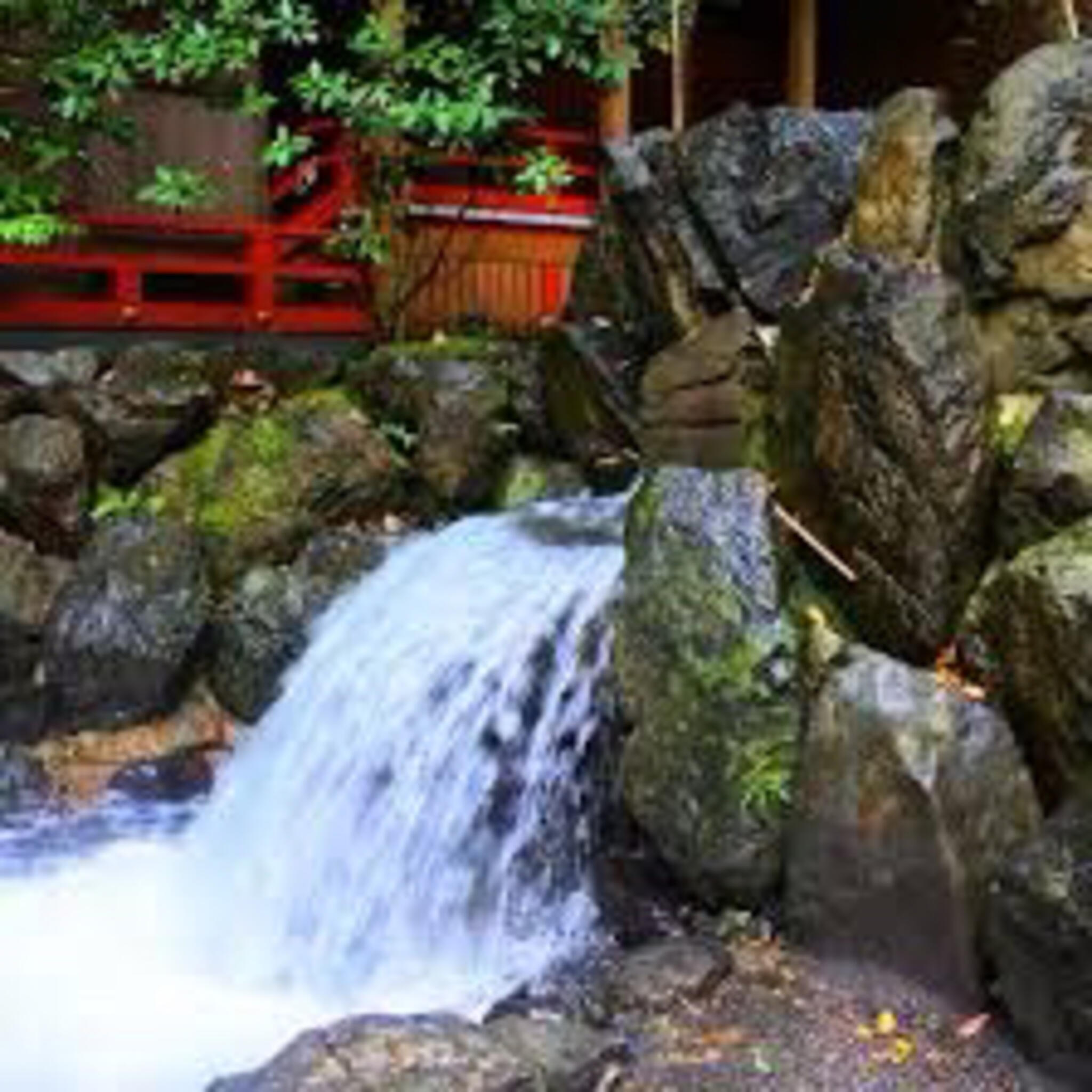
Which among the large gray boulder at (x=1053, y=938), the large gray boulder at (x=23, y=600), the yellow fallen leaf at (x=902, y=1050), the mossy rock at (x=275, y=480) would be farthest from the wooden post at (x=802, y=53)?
the yellow fallen leaf at (x=902, y=1050)

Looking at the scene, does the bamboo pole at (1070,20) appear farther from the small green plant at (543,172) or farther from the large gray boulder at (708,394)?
the small green plant at (543,172)

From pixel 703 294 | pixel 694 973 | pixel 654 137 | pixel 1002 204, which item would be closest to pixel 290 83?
pixel 654 137

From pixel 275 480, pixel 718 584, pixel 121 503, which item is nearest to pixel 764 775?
pixel 718 584

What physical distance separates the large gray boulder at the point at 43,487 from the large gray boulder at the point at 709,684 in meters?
4.30

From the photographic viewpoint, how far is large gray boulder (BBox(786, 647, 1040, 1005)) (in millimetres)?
6324

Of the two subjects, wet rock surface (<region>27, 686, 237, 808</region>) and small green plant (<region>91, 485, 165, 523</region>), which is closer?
wet rock surface (<region>27, 686, 237, 808</region>)

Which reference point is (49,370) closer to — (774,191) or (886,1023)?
(774,191)

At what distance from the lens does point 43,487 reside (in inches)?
403

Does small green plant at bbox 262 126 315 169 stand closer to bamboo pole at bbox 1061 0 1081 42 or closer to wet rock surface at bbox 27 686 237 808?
wet rock surface at bbox 27 686 237 808

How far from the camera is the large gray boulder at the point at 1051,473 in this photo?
6.80m

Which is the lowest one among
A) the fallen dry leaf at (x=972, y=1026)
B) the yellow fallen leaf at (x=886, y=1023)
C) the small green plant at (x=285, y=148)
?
the yellow fallen leaf at (x=886, y=1023)

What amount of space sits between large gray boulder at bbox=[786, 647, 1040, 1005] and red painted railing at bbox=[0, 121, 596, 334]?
683 cm

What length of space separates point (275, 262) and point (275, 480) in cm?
262

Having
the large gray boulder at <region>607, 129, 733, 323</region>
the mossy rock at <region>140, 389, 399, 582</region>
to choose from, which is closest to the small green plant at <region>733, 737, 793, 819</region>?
the large gray boulder at <region>607, 129, 733, 323</region>
